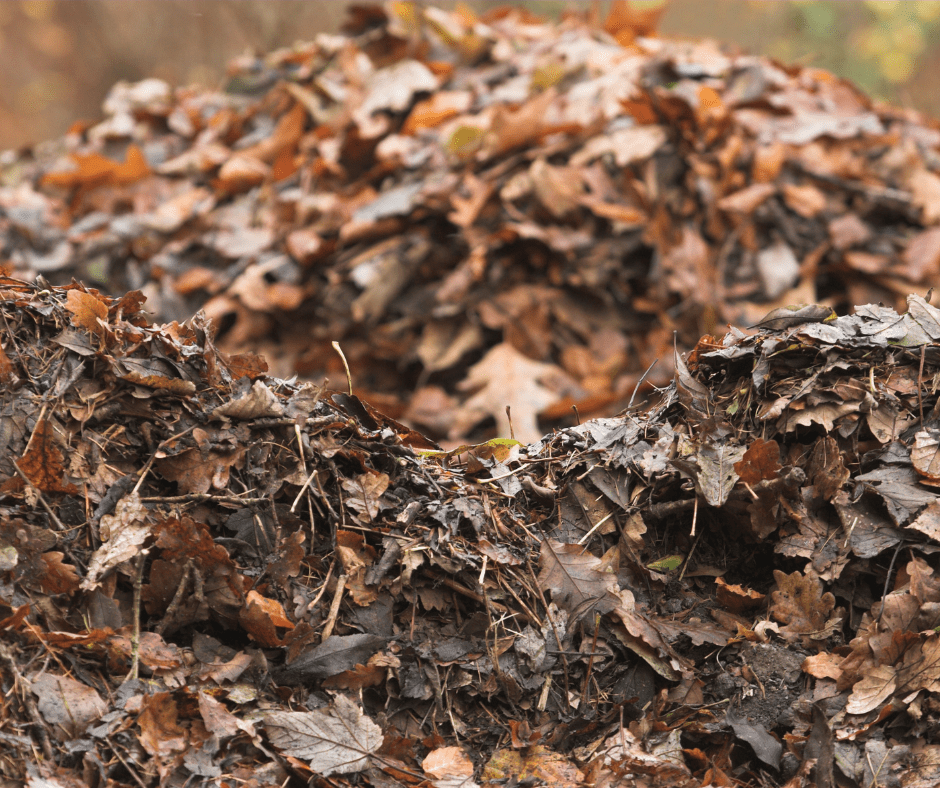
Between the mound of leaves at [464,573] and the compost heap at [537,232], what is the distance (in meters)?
1.58

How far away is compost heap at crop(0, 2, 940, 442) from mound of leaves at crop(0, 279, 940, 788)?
158 cm

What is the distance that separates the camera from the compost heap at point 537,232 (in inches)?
135

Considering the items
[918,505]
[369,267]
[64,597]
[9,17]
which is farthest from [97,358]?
[9,17]

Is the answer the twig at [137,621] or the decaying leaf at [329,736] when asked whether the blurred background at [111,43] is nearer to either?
the twig at [137,621]

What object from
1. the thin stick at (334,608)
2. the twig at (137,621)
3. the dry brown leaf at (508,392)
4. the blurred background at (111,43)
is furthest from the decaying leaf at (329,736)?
the blurred background at (111,43)

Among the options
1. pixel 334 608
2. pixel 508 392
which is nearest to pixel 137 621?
pixel 334 608

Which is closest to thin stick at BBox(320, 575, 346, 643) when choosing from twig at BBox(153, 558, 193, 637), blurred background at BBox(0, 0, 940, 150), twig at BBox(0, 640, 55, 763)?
twig at BBox(153, 558, 193, 637)

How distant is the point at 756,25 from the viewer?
875 cm

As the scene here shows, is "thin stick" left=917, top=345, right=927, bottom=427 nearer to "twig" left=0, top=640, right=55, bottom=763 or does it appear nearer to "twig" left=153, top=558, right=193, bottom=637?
"twig" left=153, top=558, right=193, bottom=637

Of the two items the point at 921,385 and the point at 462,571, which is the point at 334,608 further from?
the point at 921,385

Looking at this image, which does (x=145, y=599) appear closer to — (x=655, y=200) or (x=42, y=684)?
(x=42, y=684)

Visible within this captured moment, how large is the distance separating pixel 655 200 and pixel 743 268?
21.8 inches

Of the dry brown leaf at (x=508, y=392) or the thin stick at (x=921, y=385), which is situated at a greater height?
the thin stick at (x=921, y=385)

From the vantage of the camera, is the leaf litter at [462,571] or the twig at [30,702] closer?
the twig at [30,702]
